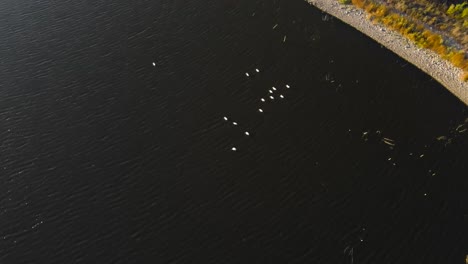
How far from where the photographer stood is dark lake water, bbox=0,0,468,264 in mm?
16641

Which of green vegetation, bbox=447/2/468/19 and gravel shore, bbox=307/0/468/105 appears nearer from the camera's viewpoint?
gravel shore, bbox=307/0/468/105

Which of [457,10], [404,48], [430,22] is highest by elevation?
[430,22]

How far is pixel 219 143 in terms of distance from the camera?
2025 cm

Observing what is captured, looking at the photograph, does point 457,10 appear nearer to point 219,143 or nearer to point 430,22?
point 430,22

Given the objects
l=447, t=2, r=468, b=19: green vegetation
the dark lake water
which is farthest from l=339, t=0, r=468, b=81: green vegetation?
the dark lake water

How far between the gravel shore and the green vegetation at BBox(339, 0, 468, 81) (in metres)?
0.45

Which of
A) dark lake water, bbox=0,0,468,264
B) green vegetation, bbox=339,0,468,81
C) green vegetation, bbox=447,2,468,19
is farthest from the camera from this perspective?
green vegetation, bbox=447,2,468,19

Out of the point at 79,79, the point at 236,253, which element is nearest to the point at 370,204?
the point at 236,253

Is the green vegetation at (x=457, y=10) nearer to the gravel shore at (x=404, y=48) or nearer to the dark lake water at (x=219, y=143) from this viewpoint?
the gravel shore at (x=404, y=48)

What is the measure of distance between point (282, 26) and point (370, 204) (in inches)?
565

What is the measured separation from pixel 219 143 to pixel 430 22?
17.4 m

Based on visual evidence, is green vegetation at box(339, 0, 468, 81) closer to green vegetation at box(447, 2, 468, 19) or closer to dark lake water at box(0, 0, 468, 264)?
green vegetation at box(447, 2, 468, 19)

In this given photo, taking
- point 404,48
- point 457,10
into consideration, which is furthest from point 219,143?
Result: point 457,10

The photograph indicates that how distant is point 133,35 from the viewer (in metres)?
26.6
